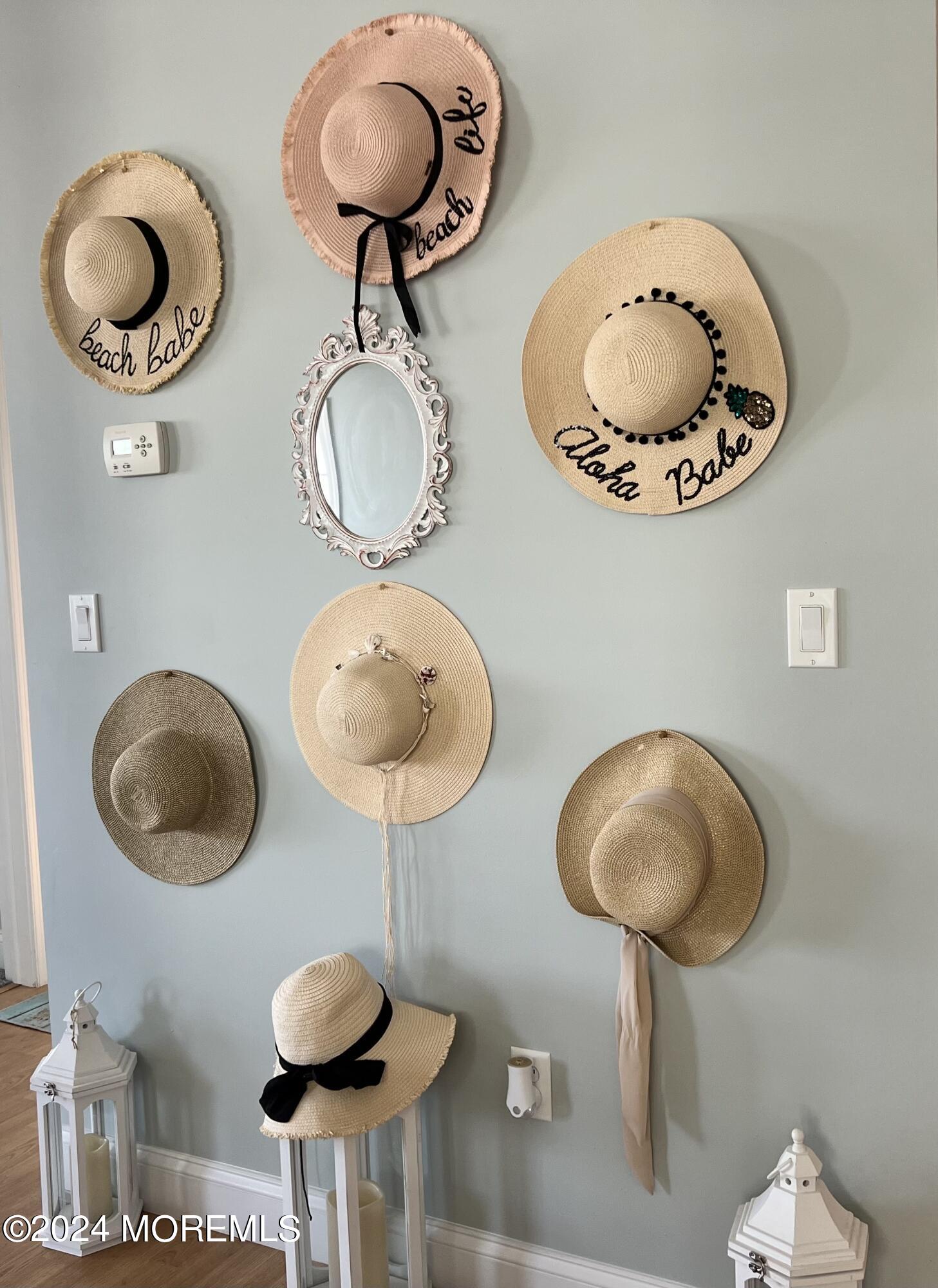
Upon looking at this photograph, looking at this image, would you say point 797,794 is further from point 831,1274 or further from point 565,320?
point 565,320

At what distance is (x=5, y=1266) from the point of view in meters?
1.98

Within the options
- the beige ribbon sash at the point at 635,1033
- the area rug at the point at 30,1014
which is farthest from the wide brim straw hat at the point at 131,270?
the area rug at the point at 30,1014

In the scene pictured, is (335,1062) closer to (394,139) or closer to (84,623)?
(84,623)

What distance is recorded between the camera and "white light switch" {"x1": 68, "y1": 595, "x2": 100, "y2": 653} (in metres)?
2.11

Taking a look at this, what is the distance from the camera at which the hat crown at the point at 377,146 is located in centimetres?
155

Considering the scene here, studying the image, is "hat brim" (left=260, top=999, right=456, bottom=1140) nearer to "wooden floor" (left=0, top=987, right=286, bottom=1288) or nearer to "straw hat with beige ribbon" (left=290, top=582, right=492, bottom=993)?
"straw hat with beige ribbon" (left=290, top=582, right=492, bottom=993)

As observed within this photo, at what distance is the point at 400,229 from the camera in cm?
169

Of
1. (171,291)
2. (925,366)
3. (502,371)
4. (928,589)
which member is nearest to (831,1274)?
(928,589)

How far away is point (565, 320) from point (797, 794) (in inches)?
31.7

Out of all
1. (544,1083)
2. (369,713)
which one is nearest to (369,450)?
(369,713)


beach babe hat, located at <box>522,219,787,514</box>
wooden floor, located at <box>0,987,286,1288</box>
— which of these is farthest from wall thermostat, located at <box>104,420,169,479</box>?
wooden floor, located at <box>0,987,286,1288</box>

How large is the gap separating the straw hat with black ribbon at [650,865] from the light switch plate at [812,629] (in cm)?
21

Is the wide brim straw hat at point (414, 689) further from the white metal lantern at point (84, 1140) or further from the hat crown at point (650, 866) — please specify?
the white metal lantern at point (84, 1140)

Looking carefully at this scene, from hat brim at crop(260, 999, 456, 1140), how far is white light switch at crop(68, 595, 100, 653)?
934 mm
